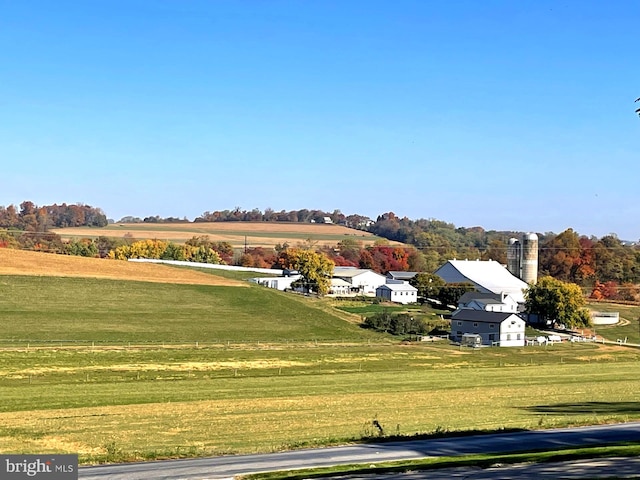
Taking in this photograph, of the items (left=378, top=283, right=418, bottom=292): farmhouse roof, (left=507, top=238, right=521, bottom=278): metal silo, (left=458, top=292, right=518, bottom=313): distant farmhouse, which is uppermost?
(left=507, top=238, right=521, bottom=278): metal silo

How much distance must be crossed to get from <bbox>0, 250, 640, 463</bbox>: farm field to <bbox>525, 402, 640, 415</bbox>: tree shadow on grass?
0.49ft

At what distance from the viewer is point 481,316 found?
85062 mm

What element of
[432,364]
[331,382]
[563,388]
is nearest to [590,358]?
[432,364]

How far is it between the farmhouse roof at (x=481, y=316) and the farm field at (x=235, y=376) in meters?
5.17

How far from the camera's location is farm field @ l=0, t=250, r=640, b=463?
3300cm

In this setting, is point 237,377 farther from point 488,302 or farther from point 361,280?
point 361,280

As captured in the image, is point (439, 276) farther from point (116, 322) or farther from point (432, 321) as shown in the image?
point (116, 322)

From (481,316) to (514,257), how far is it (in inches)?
1966

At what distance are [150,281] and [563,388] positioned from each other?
53.5 m

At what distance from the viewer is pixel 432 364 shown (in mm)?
63531

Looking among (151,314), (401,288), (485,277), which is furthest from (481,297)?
(151,314)

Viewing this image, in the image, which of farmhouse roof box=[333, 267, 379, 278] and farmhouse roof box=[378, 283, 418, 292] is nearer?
farmhouse roof box=[378, 283, 418, 292]

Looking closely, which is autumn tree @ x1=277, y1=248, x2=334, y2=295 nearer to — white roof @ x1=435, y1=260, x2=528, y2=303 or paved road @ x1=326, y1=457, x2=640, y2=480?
white roof @ x1=435, y1=260, x2=528, y2=303

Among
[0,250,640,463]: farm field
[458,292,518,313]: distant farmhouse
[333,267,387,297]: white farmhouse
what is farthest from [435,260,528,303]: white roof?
[0,250,640,463]: farm field
